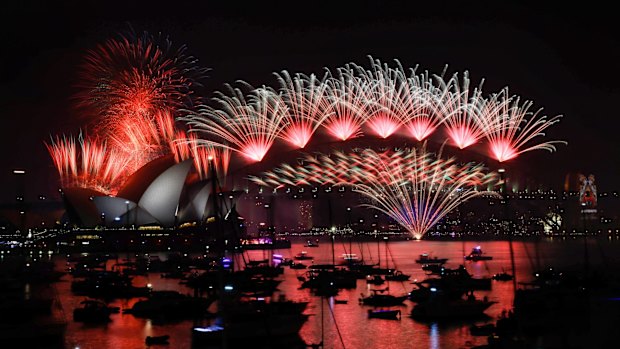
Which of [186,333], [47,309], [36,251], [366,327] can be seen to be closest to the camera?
[186,333]

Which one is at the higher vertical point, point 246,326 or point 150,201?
point 150,201

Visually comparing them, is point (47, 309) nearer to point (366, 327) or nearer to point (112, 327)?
point (112, 327)

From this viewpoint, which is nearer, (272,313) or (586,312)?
(272,313)

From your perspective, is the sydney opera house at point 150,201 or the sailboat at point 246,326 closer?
the sailboat at point 246,326

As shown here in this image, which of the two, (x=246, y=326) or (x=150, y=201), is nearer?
(x=246, y=326)

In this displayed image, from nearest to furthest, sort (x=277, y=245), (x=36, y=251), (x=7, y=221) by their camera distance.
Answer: (x=36, y=251) < (x=277, y=245) < (x=7, y=221)

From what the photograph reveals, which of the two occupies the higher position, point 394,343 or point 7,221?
point 7,221

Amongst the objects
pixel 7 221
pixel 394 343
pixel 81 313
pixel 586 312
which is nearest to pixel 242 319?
pixel 394 343

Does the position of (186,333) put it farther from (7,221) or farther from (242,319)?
(7,221)

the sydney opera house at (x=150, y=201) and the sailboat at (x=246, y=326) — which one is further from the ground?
the sydney opera house at (x=150, y=201)

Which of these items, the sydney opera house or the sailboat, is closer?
the sailboat

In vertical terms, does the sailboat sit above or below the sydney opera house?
below
